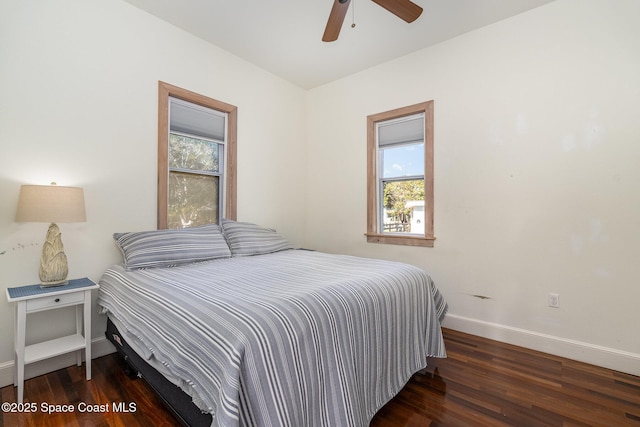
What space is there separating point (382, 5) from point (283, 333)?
2.06 m

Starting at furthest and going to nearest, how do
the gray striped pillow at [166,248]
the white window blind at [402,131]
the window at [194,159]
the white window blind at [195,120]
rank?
the white window blind at [402,131]
the white window blind at [195,120]
the window at [194,159]
the gray striped pillow at [166,248]

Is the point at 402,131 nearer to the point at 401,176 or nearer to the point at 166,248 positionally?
the point at 401,176

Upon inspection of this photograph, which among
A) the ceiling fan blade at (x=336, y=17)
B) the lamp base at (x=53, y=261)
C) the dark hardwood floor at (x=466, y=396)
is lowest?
the dark hardwood floor at (x=466, y=396)

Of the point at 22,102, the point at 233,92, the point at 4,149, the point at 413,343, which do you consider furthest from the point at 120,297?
the point at 233,92

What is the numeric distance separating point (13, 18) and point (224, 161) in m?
1.82

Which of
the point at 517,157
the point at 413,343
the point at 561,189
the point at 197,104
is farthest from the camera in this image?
the point at 197,104

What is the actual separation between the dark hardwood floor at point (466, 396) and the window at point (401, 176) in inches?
52.5

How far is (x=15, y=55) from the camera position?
1988 mm

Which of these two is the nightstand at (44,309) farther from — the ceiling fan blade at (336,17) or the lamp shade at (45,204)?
the ceiling fan blade at (336,17)

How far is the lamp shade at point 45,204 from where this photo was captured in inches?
72.0

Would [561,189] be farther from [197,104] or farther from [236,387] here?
[197,104]

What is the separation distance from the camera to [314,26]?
2768 mm

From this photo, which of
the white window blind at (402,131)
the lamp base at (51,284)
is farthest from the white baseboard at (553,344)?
the lamp base at (51,284)

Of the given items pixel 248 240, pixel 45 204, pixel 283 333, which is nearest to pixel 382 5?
pixel 283 333
